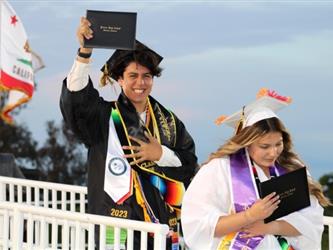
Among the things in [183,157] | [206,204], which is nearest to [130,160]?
[183,157]

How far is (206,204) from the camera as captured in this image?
3615 mm

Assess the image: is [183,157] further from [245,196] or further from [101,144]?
[245,196]

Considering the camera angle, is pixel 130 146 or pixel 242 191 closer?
pixel 242 191

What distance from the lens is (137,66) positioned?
436cm

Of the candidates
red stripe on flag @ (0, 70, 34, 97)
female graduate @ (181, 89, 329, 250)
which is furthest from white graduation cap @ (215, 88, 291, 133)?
red stripe on flag @ (0, 70, 34, 97)

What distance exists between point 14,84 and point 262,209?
5.30 meters

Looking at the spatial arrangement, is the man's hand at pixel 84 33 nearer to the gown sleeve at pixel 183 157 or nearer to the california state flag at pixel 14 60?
the gown sleeve at pixel 183 157

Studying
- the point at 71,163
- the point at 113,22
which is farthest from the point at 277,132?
the point at 71,163

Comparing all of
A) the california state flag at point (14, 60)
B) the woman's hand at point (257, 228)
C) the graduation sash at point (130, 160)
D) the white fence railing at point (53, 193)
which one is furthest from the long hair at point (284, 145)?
the california state flag at point (14, 60)

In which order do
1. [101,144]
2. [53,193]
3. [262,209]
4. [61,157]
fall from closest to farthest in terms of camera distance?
[262,209]
[101,144]
[53,193]
[61,157]

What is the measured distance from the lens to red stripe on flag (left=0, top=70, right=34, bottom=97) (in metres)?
8.32

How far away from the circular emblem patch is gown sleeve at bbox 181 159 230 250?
0.79m

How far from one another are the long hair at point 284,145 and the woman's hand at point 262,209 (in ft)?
0.86

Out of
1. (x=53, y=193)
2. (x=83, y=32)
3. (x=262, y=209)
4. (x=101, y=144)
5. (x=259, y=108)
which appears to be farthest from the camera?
(x=53, y=193)
